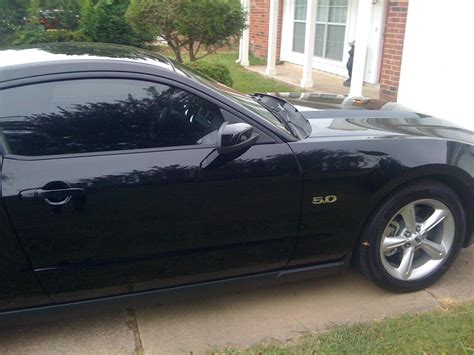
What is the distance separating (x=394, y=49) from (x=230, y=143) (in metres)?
5.49

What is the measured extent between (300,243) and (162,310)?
1.02 meters

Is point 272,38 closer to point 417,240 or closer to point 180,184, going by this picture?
point 417,240

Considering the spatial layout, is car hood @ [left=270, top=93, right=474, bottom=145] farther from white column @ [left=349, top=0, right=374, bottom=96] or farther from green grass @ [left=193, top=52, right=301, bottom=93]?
green grass @ [left=193, top=52, right=301, bottom=93]

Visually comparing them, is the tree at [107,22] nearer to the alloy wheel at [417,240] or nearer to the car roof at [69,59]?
the car roof at [69,59]

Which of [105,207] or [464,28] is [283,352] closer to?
[105,207]

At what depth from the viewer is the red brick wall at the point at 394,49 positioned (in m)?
6.73

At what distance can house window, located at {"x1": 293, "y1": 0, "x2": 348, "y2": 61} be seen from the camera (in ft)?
35.4

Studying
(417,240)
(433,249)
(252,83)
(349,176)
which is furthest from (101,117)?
(252,83)

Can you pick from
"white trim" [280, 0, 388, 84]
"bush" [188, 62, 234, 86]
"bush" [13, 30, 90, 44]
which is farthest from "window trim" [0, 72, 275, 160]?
"white trim" [280, 0, 388, 84]

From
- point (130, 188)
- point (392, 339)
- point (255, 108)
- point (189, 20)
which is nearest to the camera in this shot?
point (130, 188)

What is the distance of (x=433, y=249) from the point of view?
298cm

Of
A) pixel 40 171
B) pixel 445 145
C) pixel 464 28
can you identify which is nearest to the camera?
pixel 40 171

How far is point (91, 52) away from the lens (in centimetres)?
264

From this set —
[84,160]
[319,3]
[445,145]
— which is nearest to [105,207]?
[84,160]
